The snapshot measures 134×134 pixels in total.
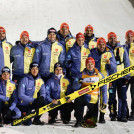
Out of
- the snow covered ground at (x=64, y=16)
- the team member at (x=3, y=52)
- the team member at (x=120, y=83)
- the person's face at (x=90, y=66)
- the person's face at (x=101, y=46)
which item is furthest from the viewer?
the snow covered ground at (x=64, y=16)

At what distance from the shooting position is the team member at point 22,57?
6.08 m

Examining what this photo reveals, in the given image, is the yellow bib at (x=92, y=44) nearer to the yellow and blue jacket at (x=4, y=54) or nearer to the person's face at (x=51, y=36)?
the person's face at (x=51, y=36)

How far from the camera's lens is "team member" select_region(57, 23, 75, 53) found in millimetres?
6484

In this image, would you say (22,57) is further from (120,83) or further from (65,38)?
(120,83)

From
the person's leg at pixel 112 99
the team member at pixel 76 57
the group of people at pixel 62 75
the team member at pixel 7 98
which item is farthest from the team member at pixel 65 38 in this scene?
the team member at pixel 7 98

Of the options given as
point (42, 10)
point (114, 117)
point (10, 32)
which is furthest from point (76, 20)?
point (114, 117)

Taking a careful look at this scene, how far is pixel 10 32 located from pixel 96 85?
15175 millimetres

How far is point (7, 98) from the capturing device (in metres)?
5.64

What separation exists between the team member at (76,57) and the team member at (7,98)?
130cm

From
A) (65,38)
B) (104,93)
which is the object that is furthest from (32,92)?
(65,38)

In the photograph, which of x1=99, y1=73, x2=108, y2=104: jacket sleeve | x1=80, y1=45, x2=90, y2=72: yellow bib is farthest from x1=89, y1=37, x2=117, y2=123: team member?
x1=99, y1=73, x2=108, y2=104: jacket sleeve

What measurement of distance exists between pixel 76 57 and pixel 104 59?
0.60 m

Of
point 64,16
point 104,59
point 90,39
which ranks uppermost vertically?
point 64,16

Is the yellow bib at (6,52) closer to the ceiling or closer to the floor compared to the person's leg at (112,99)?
closer to the ceiling
